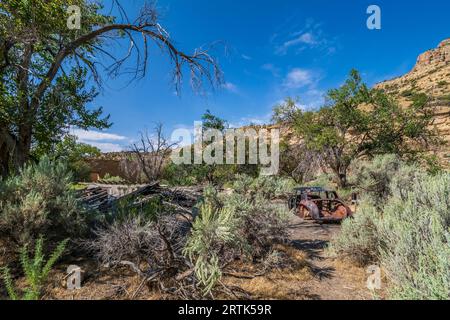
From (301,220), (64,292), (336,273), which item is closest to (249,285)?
(336,273)

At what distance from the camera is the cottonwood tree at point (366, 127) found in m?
11.7

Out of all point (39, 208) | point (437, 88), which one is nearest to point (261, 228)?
point (39, 208)

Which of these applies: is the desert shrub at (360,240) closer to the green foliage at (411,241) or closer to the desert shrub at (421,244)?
the green foliage at (411,241)

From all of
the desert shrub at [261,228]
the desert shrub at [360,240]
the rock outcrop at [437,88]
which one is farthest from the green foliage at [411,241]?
the rock outcrop at [437,88]

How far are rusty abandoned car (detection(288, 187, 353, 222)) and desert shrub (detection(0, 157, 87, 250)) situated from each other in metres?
6.64

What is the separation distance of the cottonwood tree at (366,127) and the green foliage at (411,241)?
7.68 m

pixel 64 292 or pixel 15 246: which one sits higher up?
pixel 15 246

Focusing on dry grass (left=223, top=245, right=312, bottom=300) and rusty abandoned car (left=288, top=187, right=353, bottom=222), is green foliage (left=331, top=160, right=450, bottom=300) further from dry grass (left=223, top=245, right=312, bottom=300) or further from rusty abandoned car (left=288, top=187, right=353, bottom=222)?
rusty abandoned car (left=288, top=187, right=353, bottom=222)

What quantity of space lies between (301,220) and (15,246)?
787cm

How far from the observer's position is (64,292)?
126 inches

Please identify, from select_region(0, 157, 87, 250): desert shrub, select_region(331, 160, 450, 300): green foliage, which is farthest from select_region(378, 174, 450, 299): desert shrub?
→ select_region(0, 157, 87, 250): desert shrub

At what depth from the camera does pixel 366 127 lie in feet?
38.9

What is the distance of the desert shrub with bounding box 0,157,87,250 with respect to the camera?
3643 mm
